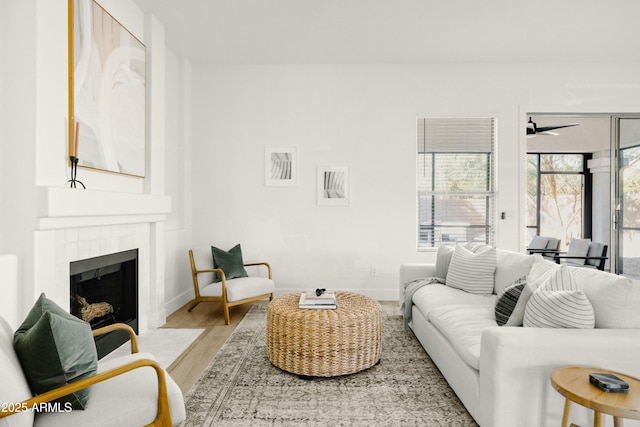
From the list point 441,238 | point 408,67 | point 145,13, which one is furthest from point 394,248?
point 145,13

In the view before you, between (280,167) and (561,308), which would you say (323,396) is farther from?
(280,167)

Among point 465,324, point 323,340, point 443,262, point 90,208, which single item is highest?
point 90,208

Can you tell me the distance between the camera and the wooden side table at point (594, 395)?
1418mm

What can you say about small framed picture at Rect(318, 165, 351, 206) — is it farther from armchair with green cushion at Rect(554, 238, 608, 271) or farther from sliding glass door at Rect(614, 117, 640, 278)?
sliding glass door at Rect(614, 117, 640, 278)

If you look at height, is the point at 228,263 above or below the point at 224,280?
above

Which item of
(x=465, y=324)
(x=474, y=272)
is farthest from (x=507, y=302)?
(x=474, y=272)

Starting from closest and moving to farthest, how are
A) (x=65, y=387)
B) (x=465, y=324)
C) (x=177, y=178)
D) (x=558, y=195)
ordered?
(x=65, y=387) < (x=465, y=324) < (x=177, y=178) < (x=558, y=195)

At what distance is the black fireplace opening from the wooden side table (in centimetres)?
292

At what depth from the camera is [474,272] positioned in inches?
131

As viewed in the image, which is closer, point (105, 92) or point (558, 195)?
point (105, 92)

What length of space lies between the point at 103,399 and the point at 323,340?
1.34 m

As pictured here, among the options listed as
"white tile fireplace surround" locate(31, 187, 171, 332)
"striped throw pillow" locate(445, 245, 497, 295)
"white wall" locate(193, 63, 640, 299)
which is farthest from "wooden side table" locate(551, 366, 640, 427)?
"white wall" locate(193, 63, 640, 299)

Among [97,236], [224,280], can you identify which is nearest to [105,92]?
[97,236]

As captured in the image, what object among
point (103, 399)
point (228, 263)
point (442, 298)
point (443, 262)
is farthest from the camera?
point (228, 263)
